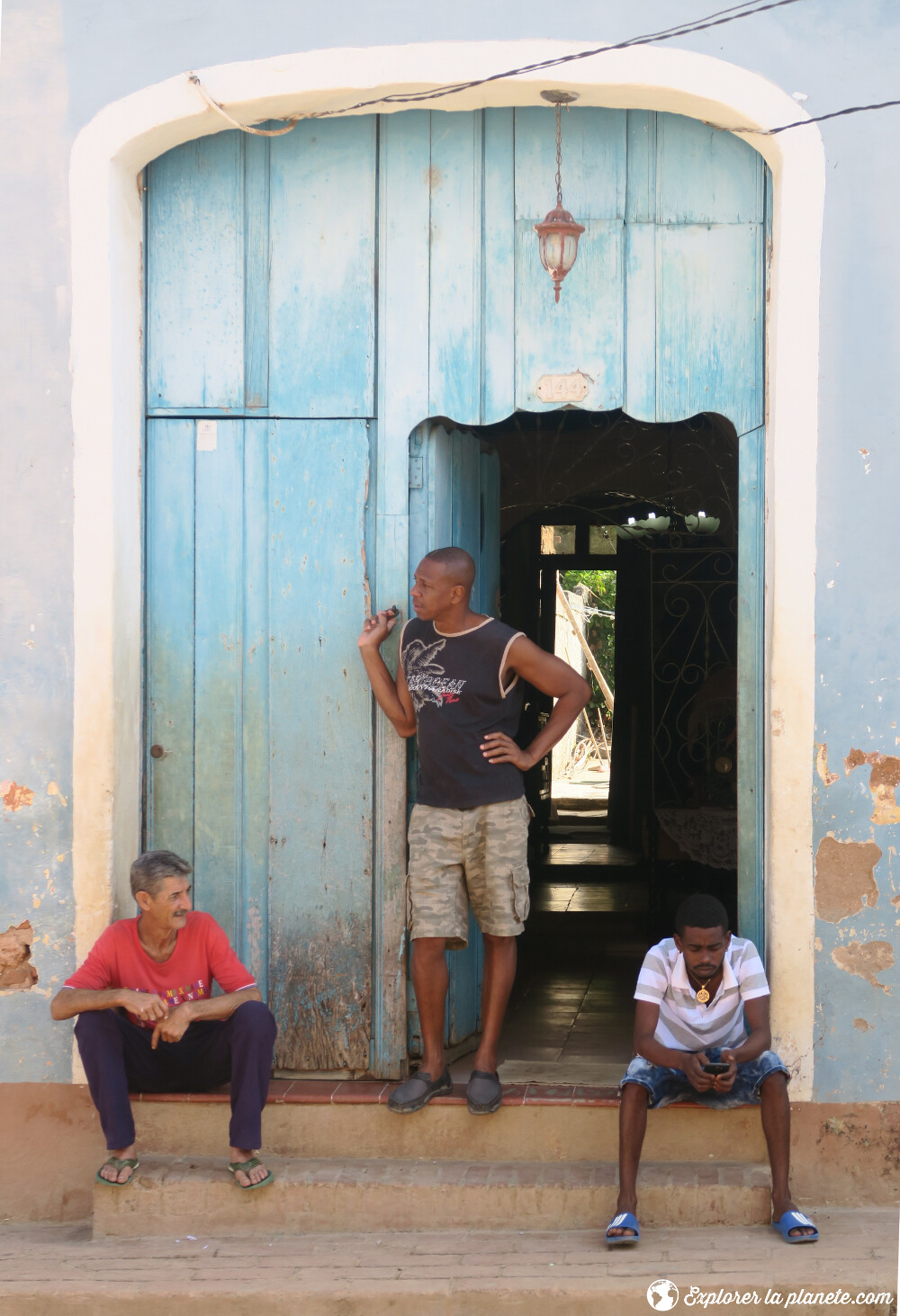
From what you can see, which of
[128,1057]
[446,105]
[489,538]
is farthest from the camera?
[489,538]

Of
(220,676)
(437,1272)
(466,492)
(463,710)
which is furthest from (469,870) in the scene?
(466,492)

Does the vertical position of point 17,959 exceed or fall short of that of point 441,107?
it falls short

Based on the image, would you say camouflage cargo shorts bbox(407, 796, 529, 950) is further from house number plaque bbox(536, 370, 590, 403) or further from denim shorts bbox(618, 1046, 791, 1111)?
house number plaque bbox(536, 370, 590, 403)

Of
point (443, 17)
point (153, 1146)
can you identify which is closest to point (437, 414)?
point (443, 17)

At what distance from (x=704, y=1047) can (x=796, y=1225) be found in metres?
0.55

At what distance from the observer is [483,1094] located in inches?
161

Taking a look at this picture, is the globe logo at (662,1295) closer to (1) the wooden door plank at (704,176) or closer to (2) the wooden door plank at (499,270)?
(2) the wooden door plank at (499,270)

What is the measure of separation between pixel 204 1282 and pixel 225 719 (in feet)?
5.94

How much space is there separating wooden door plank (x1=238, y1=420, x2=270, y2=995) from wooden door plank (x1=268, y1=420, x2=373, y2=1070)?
0.03 metres

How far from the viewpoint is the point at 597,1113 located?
412 centimetres

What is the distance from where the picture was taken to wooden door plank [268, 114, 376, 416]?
4.49m

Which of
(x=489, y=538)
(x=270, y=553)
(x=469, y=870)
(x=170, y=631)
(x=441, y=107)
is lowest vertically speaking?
(x=469, y=870)

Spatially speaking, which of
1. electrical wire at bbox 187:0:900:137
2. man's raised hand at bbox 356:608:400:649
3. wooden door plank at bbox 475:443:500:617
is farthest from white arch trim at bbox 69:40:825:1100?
wooden door plank at bbox 475:443:500:617

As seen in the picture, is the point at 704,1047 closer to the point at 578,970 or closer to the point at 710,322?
the point at 710,322
